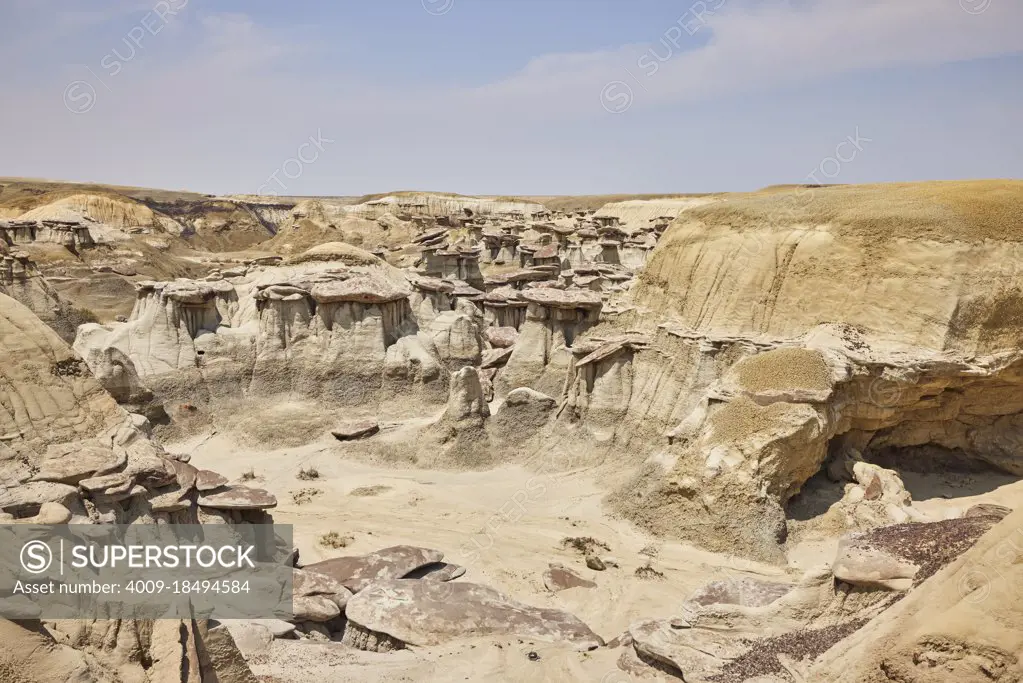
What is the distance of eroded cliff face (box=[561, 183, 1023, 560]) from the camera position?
13.4 m

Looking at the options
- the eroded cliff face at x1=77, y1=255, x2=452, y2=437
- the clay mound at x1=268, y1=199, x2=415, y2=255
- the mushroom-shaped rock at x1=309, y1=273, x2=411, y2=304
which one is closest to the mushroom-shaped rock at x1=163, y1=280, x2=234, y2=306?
the eroded cliff face at x1=77, y1=255, x2=452, y2=437

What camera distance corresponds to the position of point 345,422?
66.7 feet

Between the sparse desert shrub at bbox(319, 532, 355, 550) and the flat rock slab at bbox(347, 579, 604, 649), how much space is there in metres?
3.13

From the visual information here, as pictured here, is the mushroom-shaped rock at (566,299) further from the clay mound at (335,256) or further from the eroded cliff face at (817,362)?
the clay mound at (335,256)

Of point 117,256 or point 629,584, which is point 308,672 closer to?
point 629,584

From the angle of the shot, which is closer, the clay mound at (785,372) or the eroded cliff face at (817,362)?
the eroded cliff face at (817,362)

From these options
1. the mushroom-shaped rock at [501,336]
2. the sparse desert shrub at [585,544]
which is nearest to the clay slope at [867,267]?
the sparse desert shrub at [585,544]

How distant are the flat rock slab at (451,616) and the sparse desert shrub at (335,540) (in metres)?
3.13

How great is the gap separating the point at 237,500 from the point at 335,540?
2529mm

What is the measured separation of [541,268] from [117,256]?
26.2m

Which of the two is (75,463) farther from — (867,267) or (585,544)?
(867,267)

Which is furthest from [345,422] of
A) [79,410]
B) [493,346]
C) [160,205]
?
[160,205]

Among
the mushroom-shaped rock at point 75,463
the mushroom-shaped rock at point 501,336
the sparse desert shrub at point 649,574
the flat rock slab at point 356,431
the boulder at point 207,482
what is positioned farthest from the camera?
the mushroom-shaped rock at point 501,336

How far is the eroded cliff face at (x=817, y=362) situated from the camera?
13422 mm
